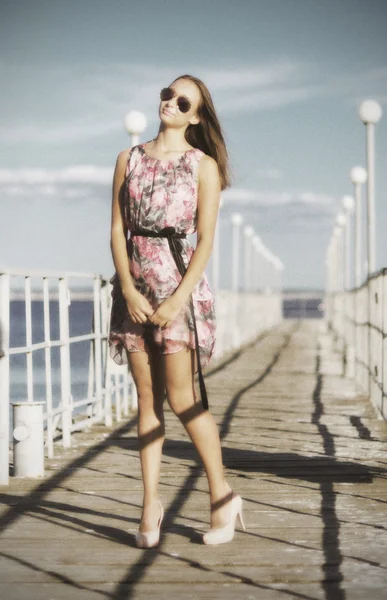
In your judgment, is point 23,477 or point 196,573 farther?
point 23,477

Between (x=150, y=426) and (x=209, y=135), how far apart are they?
107cm

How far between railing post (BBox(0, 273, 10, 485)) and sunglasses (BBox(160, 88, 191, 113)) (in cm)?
179

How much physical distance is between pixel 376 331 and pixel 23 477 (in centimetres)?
445

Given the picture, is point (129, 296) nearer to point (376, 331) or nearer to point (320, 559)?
point (320, 559)

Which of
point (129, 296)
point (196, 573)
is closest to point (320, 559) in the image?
point (196, 573)

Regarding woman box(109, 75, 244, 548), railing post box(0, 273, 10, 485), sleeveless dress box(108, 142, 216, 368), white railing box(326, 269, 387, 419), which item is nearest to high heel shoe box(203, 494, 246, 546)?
woman box(109, 75, 244, 548)

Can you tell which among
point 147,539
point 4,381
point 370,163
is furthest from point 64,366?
point 370,163

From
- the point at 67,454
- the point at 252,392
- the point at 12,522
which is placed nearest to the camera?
the point at 12,522

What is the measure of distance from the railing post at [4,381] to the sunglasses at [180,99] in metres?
1.79

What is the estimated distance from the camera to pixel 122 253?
3920 mm

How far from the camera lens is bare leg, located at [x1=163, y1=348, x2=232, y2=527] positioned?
3.95m

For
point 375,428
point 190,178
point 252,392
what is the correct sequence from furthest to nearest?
point 252,392, point 375,428, point 190,178

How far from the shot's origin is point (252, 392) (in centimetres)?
1248

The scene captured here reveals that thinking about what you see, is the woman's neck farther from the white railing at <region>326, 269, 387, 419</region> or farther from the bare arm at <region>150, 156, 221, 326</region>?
the white railing at <region>326, 269, 387, 419</region>
